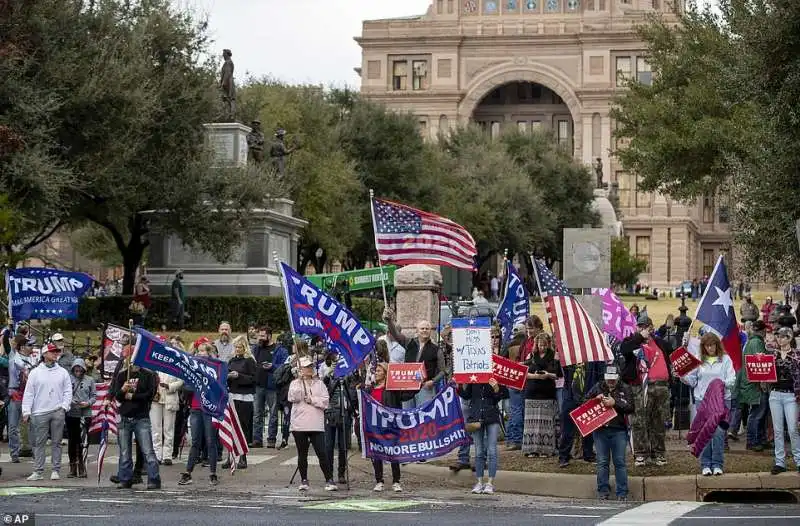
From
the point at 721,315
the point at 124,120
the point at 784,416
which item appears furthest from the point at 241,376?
the point at 124,120

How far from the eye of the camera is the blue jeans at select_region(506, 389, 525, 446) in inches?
899


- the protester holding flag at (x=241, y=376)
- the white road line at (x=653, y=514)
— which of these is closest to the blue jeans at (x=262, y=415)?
the protester holding flag at (x=241, y=376)

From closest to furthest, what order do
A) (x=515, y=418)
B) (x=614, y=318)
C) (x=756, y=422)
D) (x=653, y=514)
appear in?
(x=653, y=514), (x=756, y=422), (x=515, y=418), (x=614, y=318)

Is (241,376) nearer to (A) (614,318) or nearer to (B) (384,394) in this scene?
(B) (384,394)

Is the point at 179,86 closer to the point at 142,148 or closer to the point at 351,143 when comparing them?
the point at 142,148

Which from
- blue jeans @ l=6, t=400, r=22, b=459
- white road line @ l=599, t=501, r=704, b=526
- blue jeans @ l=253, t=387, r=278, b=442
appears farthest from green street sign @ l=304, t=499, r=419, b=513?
blue jeans @ l=6, t=400, r=22, b=459

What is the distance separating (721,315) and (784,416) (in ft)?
4.84

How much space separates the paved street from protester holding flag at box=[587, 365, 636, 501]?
36 centimetres

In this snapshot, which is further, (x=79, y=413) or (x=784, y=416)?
(x=79, y=413)

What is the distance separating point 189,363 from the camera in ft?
66.9

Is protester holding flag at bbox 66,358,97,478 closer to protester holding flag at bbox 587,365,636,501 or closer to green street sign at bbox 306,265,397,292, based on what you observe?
protester holding flag at bbox 587,365,636,501

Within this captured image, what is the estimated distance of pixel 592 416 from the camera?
19.3m

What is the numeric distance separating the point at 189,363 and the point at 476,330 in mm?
Result: 3518

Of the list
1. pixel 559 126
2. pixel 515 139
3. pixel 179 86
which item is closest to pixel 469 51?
pixel 559 126
